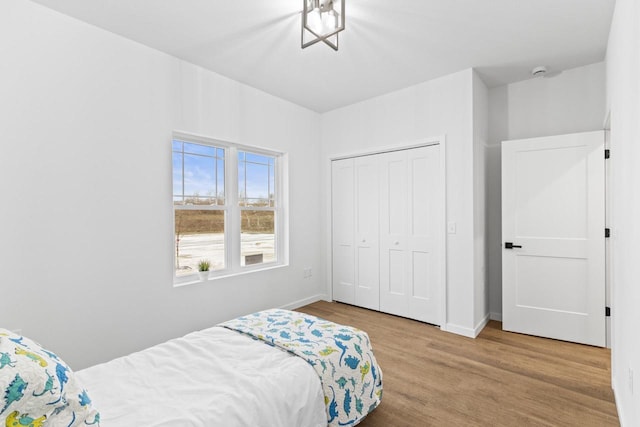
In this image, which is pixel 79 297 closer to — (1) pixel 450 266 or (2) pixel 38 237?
(2) pixel 38 237

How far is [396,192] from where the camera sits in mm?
3875

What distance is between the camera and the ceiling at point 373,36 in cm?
228

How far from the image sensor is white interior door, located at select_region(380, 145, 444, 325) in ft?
11.7

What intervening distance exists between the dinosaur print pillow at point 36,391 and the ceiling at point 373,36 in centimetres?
225

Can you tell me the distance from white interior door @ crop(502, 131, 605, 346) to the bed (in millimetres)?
2188

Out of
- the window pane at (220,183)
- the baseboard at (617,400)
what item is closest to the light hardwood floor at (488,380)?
the baseboard at (617,400)

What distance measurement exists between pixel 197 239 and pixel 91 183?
1.10m

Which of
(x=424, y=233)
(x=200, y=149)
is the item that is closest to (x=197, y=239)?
(x=200, y=149)

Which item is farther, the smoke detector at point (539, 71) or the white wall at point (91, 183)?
the smoke detector at point (539, 71)

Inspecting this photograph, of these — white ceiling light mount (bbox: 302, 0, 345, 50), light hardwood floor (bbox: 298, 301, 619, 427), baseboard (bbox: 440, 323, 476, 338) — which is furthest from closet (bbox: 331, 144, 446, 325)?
white ceiling light mount (bbox: 302, 0, 345, 50)

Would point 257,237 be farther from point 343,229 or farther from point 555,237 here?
point 555,237

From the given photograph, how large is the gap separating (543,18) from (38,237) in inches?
156

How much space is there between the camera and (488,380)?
2.38 m

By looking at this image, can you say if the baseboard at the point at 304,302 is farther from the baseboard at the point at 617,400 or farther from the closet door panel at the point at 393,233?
Result: the baseboard at the point at 617,400
